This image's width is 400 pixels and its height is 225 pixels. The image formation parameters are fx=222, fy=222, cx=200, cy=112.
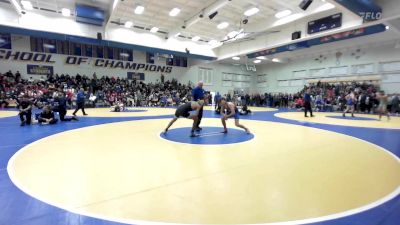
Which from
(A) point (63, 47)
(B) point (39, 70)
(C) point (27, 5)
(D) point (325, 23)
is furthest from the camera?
(A) point (63, 47)

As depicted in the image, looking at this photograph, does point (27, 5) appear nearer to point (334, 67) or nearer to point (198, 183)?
point (198, 183)

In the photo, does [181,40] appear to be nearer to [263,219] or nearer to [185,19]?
[185,19]

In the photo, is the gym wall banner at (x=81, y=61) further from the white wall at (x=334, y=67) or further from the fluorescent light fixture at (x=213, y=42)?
the white wall at (x=334, y=67)

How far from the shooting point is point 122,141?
5723mm

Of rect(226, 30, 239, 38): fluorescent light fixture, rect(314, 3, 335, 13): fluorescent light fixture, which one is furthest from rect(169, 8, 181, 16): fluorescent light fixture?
rect(314, 3, 335, 13): fluorescent light fixture

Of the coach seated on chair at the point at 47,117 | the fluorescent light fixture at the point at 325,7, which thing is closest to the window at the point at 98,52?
the coach seated on chair at the point at 47,117

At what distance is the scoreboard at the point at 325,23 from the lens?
13.5m

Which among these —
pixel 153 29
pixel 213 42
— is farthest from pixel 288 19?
pixel 153 29

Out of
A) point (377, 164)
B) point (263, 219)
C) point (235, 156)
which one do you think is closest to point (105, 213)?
point (263, 219)

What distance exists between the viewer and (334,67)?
24031 mm

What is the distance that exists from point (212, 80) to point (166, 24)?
12035 millimetres

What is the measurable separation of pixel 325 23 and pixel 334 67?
1181 cm

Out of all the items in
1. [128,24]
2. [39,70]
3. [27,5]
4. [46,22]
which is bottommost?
[39,70]

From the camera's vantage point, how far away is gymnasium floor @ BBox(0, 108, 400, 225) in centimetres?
226
